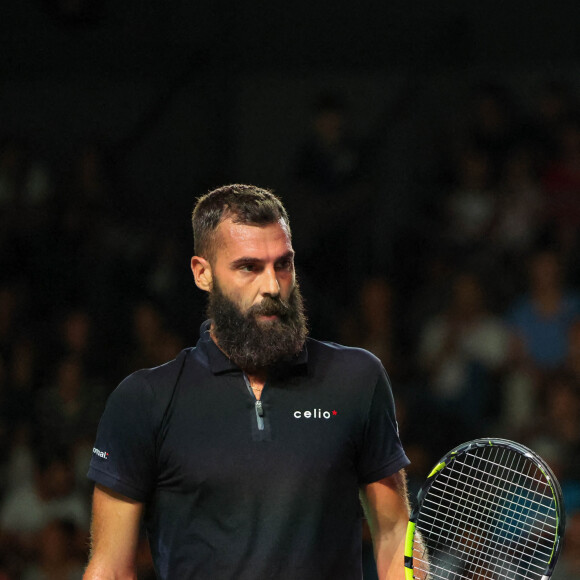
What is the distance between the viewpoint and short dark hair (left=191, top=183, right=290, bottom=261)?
2.78 m

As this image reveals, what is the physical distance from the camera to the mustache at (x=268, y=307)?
274 centimetres

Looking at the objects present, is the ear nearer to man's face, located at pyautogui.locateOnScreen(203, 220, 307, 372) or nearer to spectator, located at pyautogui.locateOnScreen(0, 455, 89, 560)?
man's face, located at pyautogui.locateOnScreen(203, 220, 307, 372)

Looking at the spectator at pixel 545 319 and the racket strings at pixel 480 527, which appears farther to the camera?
the spectator at pixel 545 319

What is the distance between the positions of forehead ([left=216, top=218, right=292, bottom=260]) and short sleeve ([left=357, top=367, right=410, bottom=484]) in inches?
16.7

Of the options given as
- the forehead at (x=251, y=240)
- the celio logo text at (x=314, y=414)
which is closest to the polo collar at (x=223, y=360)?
the celio logo text at (x=314, y=414)

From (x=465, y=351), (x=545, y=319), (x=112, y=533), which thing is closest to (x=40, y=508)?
(x=465, y=351)

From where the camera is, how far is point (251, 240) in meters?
2.74

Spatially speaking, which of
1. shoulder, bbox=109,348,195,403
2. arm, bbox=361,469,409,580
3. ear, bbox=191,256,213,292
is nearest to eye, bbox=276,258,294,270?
ear, bbox=191,256,213,292

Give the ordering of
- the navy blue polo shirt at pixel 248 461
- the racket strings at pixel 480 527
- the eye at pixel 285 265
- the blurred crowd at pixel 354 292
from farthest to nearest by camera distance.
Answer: the blurred crowd at pixel 354 292 < the racket strings at pixel 480 527 < the eye at pixel 285 265 < the navy blue polo shirt at pixel 248 461

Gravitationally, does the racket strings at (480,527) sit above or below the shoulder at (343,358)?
below

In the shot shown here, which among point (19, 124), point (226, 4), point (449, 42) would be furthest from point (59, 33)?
point (449, 42)

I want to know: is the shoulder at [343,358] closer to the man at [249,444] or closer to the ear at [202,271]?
the man at [249,444]

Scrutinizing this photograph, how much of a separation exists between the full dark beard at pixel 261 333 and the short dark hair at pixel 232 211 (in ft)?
0.45

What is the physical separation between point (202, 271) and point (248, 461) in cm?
50
